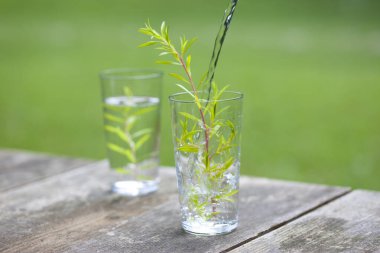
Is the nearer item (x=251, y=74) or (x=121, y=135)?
(x=121, y=135)

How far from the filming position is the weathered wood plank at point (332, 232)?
111 cm

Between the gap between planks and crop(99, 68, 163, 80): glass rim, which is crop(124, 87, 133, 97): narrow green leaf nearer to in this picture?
crop(99, 68, 163, 80): glass rim

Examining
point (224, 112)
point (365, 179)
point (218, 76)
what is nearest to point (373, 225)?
point (224, 112)

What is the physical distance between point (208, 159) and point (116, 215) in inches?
10.6

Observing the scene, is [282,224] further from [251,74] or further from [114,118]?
[251,74]

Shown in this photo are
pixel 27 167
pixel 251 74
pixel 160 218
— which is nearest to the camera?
pixel 160 218

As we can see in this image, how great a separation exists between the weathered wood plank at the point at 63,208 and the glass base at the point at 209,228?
18 centimetres

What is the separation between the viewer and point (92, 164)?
177cm

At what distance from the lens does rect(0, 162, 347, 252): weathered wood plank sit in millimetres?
1157

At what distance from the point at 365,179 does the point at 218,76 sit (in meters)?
2.19

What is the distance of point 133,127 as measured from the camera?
154 centimetres

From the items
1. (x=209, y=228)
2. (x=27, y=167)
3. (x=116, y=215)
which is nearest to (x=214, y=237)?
(x=209, y=228)

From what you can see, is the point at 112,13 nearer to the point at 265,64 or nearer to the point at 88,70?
the point at 88,70

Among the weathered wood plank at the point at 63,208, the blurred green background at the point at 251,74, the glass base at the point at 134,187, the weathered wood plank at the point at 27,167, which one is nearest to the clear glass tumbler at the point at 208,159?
the weathered wood plank at the point at 63,208
